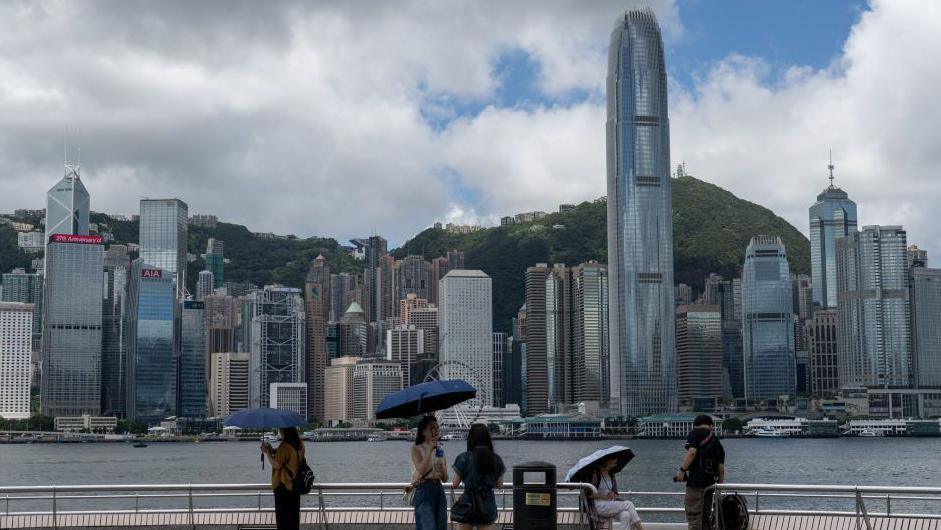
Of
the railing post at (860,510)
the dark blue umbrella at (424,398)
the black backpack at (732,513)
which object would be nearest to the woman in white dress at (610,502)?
the black backpack at (732,513)

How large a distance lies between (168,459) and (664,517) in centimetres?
9247

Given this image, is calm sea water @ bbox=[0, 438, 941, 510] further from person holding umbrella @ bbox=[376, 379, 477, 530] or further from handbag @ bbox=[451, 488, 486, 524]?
handbag @ bbox=[451, 488, 486, 524]

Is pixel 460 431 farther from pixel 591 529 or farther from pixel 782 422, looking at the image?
pixel 591 529

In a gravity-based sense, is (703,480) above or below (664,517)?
above

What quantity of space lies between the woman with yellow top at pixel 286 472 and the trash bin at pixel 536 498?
2649mm

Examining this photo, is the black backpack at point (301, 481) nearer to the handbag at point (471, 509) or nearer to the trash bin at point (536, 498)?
the handbag at point (471, 509)

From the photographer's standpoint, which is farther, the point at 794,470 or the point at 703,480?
the point at 794,470

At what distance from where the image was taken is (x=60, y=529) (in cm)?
1877

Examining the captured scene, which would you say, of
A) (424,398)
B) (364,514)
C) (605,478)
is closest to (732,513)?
(605,478)

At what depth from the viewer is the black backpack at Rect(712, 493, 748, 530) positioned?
55.9 feet

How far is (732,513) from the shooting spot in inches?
672

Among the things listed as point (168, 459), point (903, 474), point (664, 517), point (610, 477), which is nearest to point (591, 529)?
point (610, 477)

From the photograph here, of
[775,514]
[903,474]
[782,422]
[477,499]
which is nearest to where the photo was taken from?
[477,499]

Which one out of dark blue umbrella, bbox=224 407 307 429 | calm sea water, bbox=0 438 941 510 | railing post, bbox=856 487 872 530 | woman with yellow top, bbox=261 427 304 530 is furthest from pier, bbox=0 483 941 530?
calm sea water, bbox=0 438 941 510
